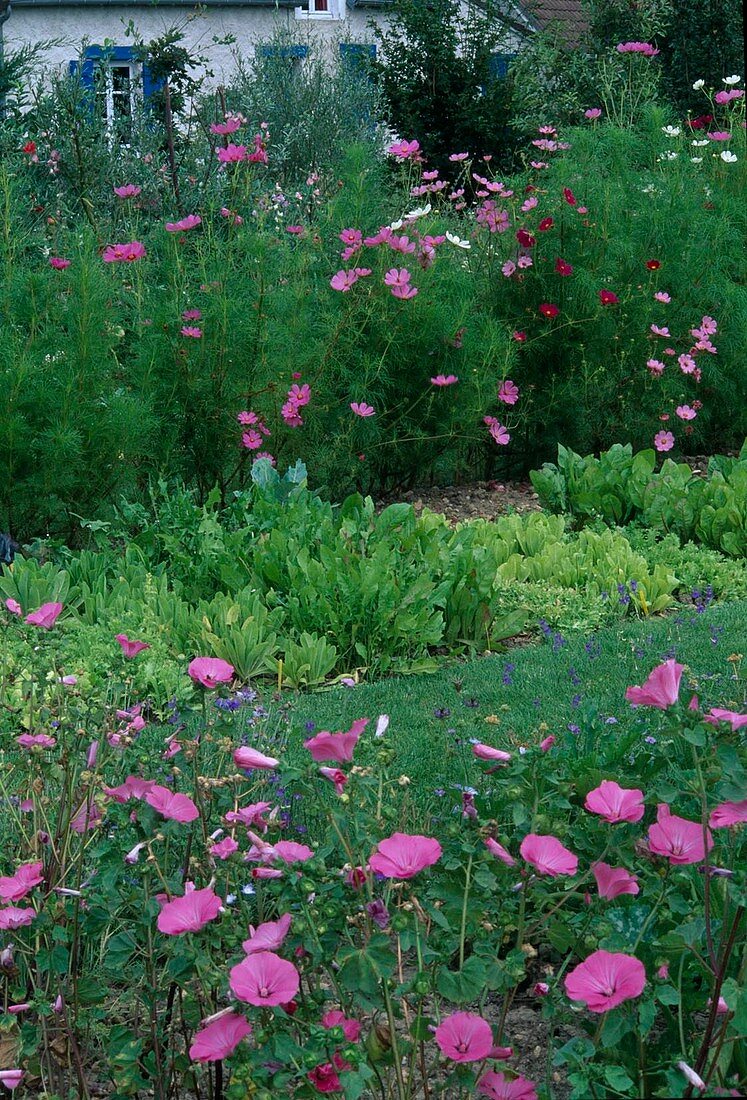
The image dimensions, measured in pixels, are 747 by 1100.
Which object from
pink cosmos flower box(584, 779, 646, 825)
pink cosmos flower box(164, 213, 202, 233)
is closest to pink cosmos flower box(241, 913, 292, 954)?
pink cosmos flower box(584, 779, 646, 825)

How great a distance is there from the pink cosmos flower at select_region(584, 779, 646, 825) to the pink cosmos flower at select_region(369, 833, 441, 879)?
26 centimetres

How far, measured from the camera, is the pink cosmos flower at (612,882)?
1.59 m

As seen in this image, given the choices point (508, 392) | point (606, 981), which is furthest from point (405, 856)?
point (508, 392)

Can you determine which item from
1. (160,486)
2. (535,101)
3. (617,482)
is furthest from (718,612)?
(535,101)

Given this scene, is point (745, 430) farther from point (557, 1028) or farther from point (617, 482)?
point (557, 1028)

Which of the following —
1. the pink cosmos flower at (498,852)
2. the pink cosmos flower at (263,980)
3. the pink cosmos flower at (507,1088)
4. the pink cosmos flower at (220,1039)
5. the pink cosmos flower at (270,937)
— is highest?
the pink cosmos flower at (263,980)

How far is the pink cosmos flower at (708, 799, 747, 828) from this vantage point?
155 centimetres

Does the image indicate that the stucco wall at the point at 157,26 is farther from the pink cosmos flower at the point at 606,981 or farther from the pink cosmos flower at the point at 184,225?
the pink cosmos flower at the point at 606,981

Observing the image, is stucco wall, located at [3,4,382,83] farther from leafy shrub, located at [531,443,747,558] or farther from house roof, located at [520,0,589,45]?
leafy shrub, located at [531,443,747,558]

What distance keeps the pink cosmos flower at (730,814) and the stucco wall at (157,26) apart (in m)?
19.4

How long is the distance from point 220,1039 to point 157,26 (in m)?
21.1

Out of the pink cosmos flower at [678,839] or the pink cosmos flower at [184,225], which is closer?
the pink cosmos flower at [678,839]

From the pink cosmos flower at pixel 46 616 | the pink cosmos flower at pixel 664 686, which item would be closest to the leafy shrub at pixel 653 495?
the pink cosmos flower at pixel 46 616

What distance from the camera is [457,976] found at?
5.06ft
